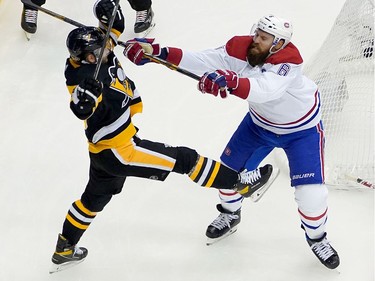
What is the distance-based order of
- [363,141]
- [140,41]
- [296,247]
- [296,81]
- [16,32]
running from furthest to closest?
[16,32] < [363,141] < [296,247] < [140,41] < [296,81]

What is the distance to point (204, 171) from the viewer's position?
2.72 m

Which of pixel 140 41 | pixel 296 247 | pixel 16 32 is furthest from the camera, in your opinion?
pixel 16 32

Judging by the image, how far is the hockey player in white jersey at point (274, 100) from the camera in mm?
2492

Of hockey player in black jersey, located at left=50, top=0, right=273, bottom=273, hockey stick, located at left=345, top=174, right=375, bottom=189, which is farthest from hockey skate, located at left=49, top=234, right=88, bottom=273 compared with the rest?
hockey stick, located at left=345, top=174, right=375, bottom=189

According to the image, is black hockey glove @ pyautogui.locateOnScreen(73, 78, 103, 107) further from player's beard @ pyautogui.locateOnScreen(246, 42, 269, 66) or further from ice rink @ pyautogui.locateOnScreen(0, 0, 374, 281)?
ice rink @ pyautogui.locateOnScreen(0, 0, 374, 281)

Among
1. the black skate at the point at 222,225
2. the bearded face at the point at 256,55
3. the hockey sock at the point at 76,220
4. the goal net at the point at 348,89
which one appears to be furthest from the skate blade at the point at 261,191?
the hockey sock at the point at 76,220

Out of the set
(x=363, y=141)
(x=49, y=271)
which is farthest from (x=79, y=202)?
(x=363, y=141)

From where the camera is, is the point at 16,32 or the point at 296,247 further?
the point at 16,32

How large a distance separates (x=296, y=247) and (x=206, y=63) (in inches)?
37.7

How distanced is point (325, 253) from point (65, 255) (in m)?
1.12

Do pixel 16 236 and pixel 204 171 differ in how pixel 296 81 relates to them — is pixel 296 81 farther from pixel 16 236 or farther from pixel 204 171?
pixel 16 236

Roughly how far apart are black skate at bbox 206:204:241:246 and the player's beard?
0.78m

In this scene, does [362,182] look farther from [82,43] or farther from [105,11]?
[82,43]

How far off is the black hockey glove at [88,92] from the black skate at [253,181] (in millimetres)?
803
